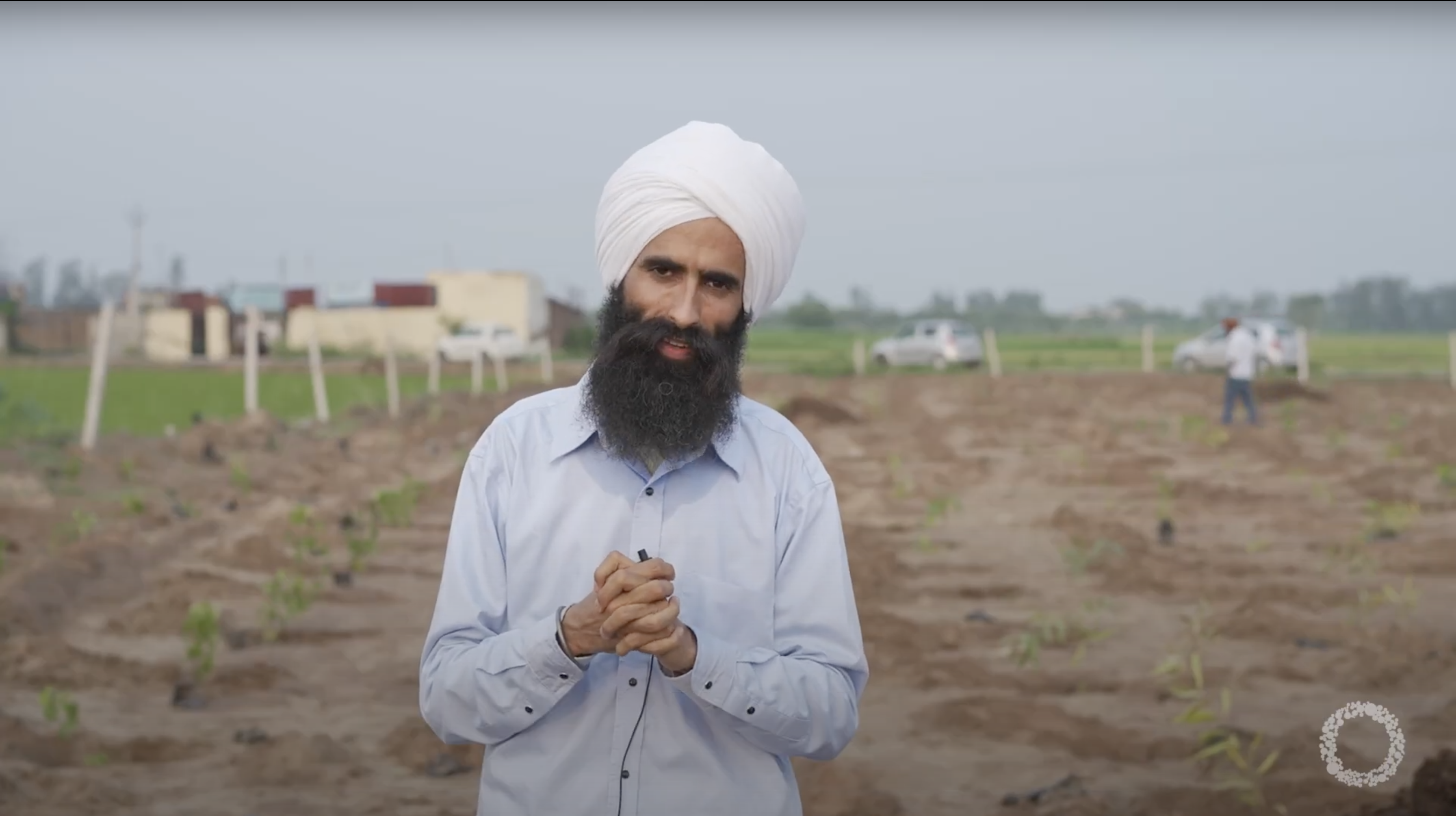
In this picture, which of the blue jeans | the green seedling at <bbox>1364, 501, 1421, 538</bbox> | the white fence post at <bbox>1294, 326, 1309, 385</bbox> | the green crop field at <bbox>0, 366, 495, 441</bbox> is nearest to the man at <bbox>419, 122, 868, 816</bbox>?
the green seedling at <bbox>1364, 501, 1421, 538</bbox>

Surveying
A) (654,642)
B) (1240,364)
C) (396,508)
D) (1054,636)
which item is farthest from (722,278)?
(1240,364)

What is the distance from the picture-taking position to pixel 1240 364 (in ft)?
61.4

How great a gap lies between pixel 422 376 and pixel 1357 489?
23.2 meters

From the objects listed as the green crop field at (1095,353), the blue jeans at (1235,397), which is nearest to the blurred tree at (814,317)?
the green crop field at (1095,353)

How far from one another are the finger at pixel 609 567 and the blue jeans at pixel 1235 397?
1774cm

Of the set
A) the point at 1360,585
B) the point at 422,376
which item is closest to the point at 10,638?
Result: the point at 1360,585

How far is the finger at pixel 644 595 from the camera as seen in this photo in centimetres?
192

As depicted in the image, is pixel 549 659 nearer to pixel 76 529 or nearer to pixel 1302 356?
pixel 76 529

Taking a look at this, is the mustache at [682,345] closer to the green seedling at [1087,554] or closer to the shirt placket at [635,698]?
the shirt placket at [635,698]

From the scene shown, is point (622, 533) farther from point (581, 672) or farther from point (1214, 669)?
point (1214, 669)

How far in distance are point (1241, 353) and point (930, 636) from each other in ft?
40.7

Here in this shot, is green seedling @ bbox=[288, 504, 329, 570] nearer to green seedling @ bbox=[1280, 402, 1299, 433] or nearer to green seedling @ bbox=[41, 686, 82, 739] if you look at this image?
green seedling @ bbox=[41, 686, 82, 739]

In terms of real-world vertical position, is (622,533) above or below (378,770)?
above

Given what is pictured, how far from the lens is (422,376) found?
3347cm
